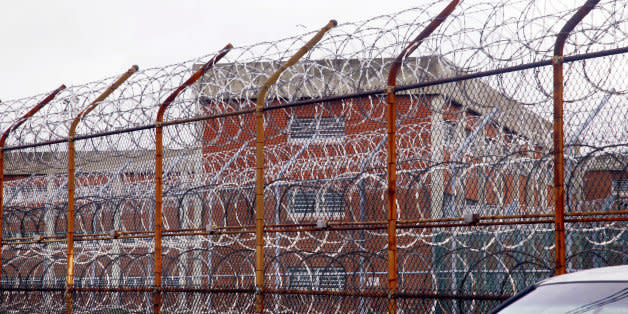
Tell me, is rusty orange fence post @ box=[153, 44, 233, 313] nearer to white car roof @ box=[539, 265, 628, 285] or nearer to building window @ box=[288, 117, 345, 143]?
A: building window @ box=[288, 117, 345, 143]

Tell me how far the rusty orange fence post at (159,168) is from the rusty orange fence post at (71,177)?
4.83 feet

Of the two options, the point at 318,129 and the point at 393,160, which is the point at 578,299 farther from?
the point at 318,129

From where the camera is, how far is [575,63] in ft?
20.6

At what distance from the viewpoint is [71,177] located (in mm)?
9867

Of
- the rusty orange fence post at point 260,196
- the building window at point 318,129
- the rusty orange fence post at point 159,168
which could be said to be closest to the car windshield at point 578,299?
the rusty orange fence post at point 260,196

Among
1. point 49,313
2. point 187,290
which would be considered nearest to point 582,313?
point 187,290

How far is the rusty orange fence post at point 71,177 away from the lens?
31.8 feet

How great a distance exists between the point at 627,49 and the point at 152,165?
1076 cm

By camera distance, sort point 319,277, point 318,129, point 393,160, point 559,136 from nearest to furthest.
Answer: point 559,136
point 393,160
point 318,129
point 319,277

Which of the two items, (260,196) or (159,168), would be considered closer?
(260,196)

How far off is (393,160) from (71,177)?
476 centimetres

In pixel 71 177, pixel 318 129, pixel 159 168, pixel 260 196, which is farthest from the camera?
pixel 71 177

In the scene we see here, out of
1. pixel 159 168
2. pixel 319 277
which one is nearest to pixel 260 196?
pixel 159 168

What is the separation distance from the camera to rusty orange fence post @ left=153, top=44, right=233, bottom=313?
8.56m
